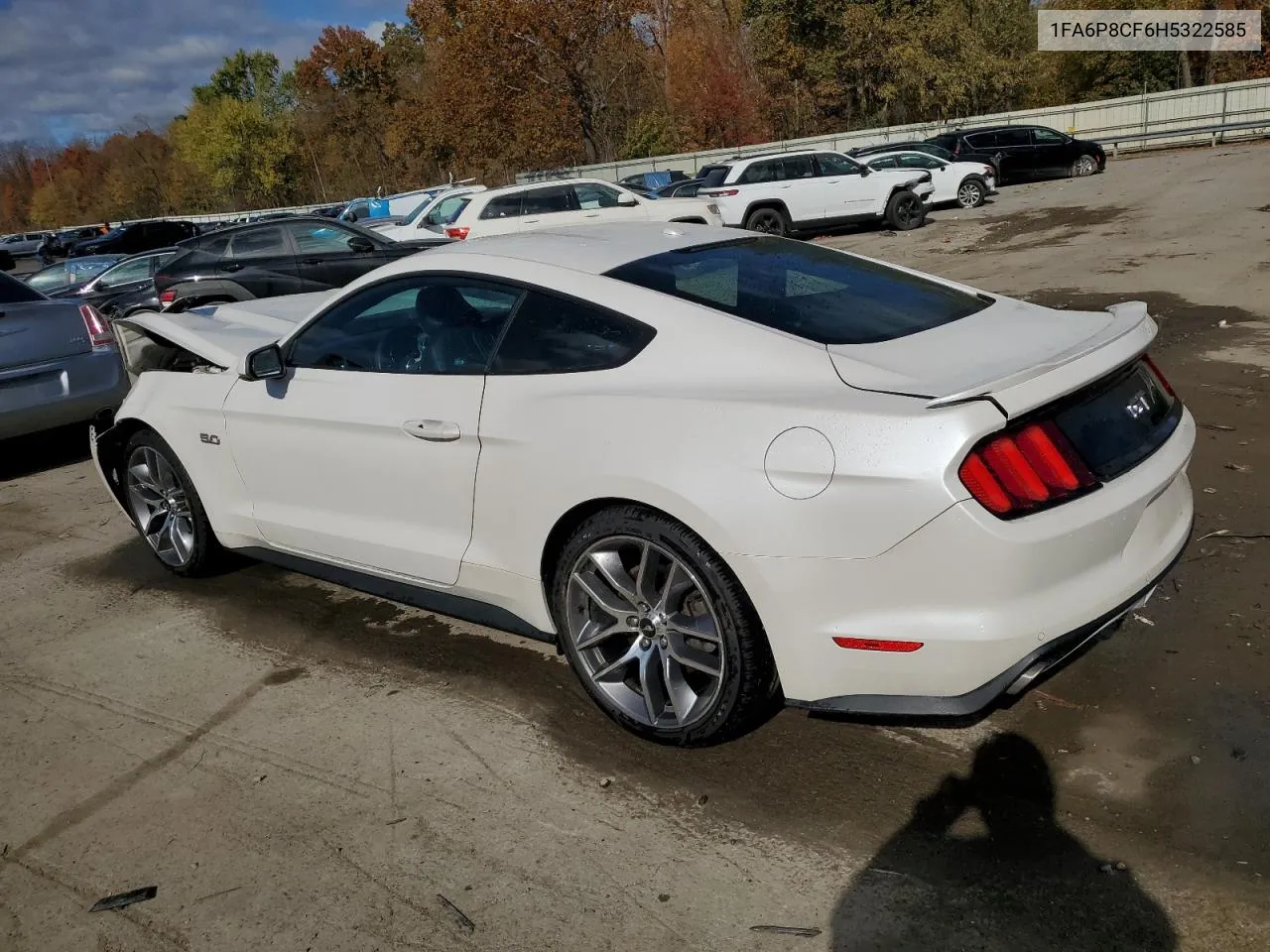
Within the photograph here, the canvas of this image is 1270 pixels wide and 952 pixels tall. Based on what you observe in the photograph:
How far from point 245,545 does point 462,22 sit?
139 feet

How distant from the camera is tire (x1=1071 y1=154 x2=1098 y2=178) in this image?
25.8 metres

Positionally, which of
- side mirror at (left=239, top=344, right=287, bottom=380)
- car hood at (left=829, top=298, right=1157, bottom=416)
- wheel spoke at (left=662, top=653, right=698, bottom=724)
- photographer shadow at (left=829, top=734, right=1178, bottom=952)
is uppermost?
side mirror at (left=239, top=344, right=287, bottom=380)

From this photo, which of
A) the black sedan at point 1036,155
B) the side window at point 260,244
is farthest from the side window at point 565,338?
the black sedan at point 1036,155

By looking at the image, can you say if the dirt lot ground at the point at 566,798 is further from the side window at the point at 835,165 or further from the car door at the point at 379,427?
the side window at the point at 835,165

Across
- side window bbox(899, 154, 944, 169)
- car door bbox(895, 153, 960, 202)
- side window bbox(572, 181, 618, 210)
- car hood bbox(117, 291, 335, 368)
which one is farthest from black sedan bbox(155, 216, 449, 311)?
side window bbox(899, 154, 944, 169)

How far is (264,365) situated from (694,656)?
2.15m

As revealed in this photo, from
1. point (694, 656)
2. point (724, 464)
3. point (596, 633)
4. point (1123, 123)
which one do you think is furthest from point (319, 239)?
point (1123, 123)

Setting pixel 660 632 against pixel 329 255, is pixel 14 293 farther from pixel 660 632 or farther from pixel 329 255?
pixel 660 632

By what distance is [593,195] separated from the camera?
1666cm

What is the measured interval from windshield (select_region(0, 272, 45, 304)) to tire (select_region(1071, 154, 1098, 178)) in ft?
80.8

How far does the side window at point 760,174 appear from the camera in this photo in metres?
19.9

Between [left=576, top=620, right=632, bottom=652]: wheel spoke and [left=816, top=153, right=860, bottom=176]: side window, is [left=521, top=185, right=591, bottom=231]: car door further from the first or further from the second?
[left=576, top=620, right=632, bottom=652]: wheel spoke

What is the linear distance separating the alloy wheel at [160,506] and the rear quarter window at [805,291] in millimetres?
2726

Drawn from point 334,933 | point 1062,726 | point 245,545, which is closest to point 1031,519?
point 1062,726
